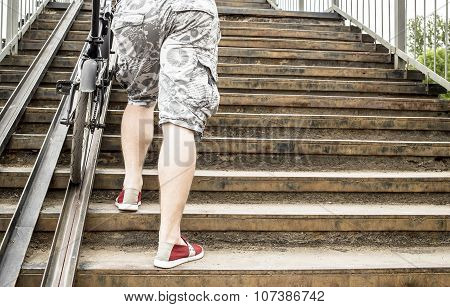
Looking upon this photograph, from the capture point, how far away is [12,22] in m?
3.73

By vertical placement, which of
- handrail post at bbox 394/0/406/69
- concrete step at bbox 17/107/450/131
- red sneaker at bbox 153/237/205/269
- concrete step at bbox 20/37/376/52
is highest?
handrail post at bbox 394/0/406/69

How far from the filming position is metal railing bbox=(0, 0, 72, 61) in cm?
347

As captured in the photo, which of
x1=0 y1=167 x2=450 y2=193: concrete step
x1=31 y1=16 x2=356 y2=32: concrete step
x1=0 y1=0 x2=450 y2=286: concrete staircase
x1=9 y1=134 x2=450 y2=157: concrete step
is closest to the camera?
x1=0 y1=0 x2=450 y2=286: concrete staircase

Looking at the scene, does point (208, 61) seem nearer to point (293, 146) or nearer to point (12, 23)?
point (293, 146)

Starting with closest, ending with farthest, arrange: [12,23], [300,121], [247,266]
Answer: [247,266]
[300,121]
[12,23]

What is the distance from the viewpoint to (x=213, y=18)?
1.76 m

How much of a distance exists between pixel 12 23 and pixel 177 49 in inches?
105

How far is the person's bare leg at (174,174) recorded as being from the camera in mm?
1609

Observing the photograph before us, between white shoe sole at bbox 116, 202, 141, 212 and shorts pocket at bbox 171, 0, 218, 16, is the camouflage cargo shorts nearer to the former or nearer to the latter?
shorts pocket at bbox 171, 0, 218, 16

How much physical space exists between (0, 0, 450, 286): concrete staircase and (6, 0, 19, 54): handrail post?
0.47 ft

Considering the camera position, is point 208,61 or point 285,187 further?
point 285,187

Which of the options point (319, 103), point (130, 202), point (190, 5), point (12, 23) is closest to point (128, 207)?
point (130, 202)

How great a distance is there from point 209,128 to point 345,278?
4.75 feet

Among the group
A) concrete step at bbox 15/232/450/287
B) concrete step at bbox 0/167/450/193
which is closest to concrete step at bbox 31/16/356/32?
concrete step at bbox 0/167/450/193
